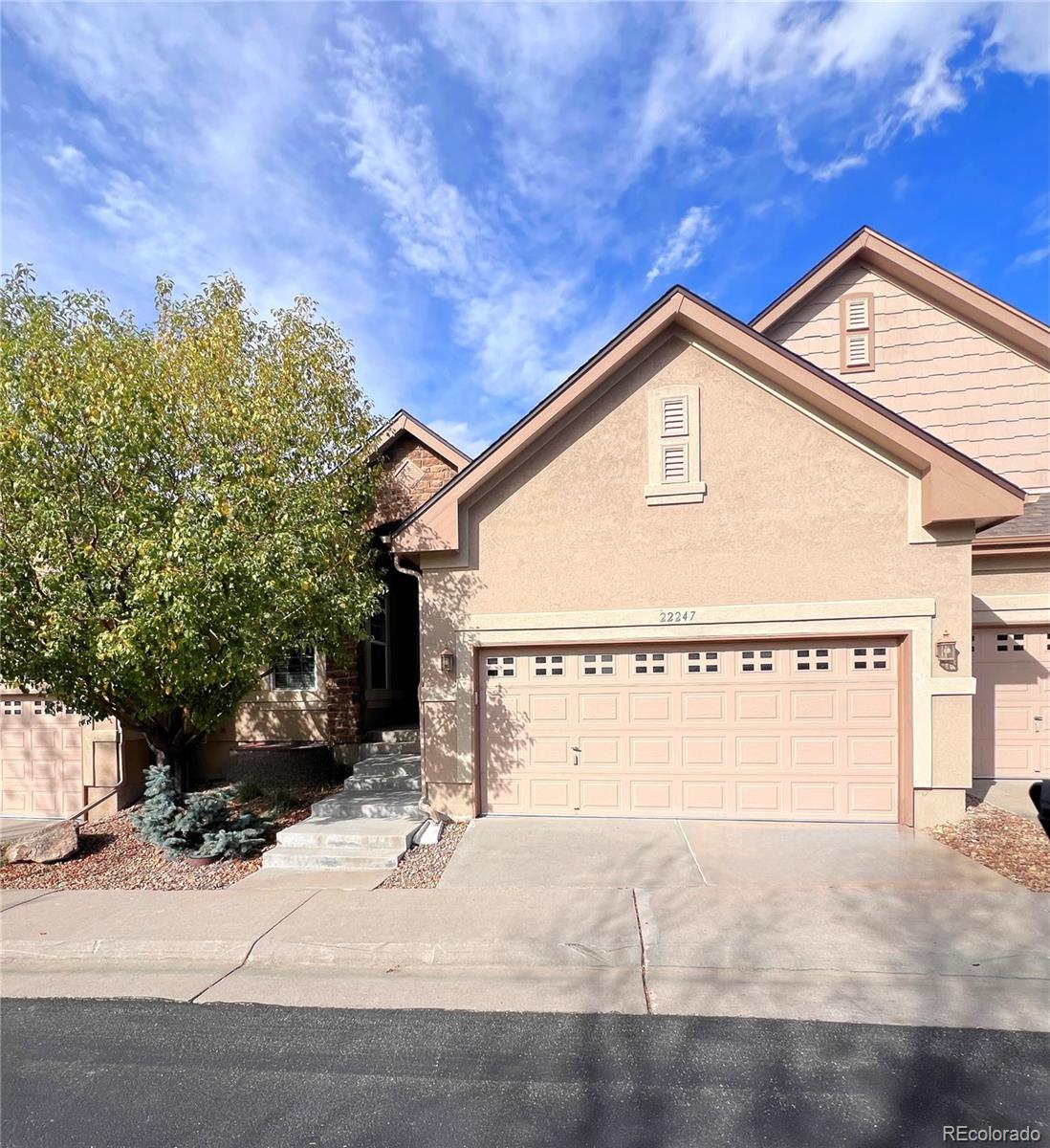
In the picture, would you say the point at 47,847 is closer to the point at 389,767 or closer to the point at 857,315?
the point at 389,767

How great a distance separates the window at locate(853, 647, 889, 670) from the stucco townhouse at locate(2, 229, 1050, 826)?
0.09ft

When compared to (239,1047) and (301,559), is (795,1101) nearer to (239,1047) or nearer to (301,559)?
(239,1047)

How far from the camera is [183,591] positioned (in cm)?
606

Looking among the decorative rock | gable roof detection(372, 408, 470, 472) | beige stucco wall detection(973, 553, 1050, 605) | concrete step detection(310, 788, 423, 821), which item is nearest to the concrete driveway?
concrete step detection(310, 788, 423, 821)

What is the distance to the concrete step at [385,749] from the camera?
10.1m

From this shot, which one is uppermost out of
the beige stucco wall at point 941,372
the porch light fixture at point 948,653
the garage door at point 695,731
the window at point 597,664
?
the beige stucco wall at point 941,372

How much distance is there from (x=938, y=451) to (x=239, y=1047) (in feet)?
27.3

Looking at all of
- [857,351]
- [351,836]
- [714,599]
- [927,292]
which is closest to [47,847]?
[351,836]

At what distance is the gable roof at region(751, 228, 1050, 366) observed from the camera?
1023cm

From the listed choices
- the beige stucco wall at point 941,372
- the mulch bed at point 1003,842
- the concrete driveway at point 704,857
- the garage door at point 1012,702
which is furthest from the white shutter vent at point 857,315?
the concrete driveway at point 704,857

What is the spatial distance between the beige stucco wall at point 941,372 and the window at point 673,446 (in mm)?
4779

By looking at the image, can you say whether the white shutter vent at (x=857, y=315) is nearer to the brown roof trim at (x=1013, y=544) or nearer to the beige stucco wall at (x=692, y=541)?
the brown roof trim at (x=1013, y=544)

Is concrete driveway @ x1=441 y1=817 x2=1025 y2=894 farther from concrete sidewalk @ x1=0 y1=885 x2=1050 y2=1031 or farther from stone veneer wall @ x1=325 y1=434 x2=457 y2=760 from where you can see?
stone veneer wall @ x1=325 y1=434 x2=457 y2=760

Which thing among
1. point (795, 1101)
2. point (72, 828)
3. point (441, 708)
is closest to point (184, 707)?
point (72, 828)
